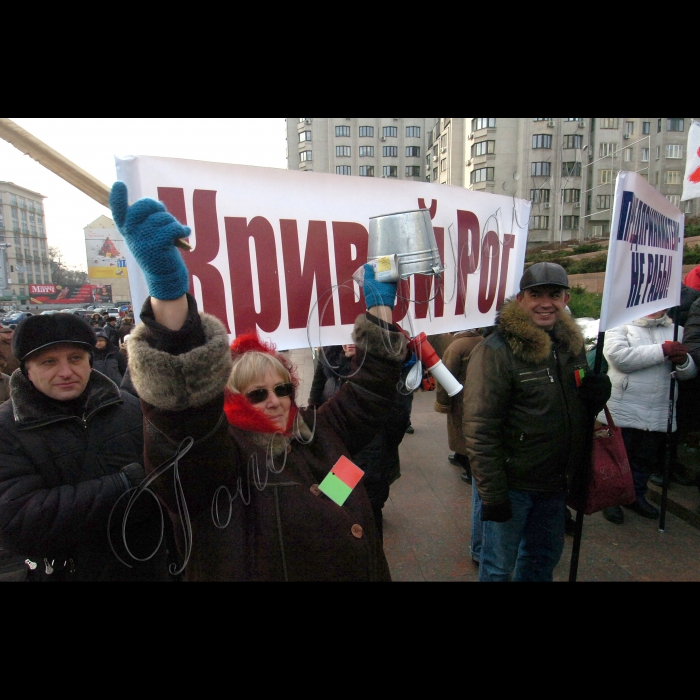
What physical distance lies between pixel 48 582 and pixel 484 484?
1.86m

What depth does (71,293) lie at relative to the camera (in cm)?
5000

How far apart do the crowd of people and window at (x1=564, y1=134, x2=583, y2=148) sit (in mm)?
54102

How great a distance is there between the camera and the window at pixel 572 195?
49.6 m

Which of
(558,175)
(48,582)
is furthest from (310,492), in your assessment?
(558,175)

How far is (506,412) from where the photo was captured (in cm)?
232

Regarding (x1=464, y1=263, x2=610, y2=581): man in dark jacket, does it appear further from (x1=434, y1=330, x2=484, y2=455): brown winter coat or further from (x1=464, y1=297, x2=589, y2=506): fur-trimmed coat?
(x1=434, y1=330, x2=484, y2=455): brown winter coat

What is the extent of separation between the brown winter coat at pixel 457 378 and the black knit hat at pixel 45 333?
3.09m

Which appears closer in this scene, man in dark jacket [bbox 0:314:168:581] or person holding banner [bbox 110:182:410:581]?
person holding banner [bbox 110:182:410:581]

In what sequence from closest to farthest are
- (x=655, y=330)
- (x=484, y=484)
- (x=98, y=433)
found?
(x=98, y=433)
(x=484, y=484)
(x=655, y=330)

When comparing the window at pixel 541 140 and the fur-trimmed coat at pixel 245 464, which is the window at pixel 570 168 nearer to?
the window at pixel 541 140

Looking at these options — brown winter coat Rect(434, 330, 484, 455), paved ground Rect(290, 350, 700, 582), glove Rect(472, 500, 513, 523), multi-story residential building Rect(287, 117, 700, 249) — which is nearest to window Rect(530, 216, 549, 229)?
multi-story residential building Rect(287, 117, 700, 249)

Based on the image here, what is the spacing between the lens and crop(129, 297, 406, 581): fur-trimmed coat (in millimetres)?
1212

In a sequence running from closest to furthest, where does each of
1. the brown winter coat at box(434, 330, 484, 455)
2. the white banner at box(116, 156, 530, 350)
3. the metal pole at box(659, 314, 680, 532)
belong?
the white banner at box(116, 156, 530, 350) → the metal pole at box(659, 314, 680, 532) → the brown winter coat at box(434, 330, 484, 455)
